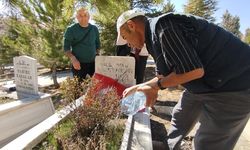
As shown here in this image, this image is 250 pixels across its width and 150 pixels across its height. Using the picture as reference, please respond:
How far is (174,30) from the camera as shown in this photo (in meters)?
1.83

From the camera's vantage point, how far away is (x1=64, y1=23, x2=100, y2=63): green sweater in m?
4.62

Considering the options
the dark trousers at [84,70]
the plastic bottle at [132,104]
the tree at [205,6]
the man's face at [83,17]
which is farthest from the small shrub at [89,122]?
the tree at [205,6]

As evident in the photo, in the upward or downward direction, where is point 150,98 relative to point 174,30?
downward

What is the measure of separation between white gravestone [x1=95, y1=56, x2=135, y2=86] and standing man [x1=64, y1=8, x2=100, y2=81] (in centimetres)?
18

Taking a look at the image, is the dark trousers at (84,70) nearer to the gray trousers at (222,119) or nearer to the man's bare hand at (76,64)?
the man's bare hand at (76,64)

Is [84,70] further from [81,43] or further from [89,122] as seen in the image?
[89,122]

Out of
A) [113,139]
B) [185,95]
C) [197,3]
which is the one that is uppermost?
[197,3]

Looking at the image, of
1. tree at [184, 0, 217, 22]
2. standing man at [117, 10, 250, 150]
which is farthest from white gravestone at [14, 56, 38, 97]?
tree at [184, 0, 217, 22]

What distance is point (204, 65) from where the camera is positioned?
6.79 feet

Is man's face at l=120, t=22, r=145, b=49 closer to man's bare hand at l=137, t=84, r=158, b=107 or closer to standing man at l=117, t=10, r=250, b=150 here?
standing man at l=117, t=10, r=250, b=150

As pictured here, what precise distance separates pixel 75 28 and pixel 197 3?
3116cm

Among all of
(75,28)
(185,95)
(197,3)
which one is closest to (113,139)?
(185,95)

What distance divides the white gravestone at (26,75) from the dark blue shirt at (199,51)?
297cm

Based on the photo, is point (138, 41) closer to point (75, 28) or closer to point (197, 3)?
point (75, 28)
